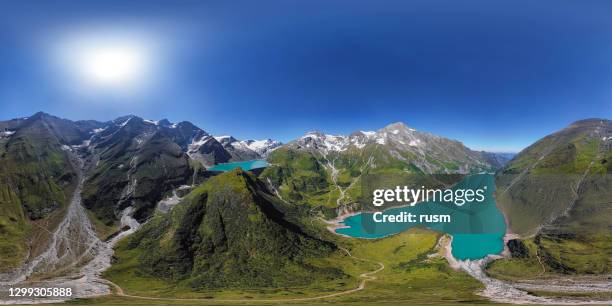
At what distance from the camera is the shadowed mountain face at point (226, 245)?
148250 millimetres

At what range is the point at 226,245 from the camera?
16900 cm

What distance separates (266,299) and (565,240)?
6178 inches

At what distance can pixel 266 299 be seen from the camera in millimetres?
118938

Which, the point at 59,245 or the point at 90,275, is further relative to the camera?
the point at 59,245

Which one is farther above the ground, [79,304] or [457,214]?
[457,214]

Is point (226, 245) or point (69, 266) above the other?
point (226, 245)

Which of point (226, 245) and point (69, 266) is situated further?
point (226, 245)

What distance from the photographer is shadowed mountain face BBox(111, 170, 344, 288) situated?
14825 centimetres

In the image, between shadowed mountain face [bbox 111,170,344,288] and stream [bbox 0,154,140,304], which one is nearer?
stream [bbox 0,154,140,304]

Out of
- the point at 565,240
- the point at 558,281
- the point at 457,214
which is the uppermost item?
the point at 457,214

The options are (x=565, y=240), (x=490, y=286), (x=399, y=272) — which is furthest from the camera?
(x=565, y=240)

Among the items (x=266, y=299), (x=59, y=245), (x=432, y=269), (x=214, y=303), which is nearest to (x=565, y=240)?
(x=432, y=269)

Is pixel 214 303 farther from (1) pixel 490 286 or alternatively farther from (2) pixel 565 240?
(2) pixel 565 240

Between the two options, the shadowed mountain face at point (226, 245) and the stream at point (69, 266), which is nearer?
the stream at point (69, 266)
